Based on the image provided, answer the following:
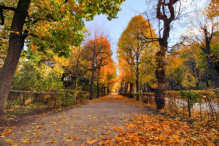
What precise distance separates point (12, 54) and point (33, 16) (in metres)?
2.19

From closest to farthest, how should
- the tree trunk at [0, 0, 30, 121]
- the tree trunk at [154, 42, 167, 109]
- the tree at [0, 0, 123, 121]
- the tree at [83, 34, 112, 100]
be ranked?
1. the tree trunk at [0, 0, 30, 121]
2. the tree at [0, 0, 123, 121]
3. the tree trunk at [154, 42, 167, 109]
4. the tree at [83, 34, 112, 100]

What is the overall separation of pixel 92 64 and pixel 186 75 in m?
27.7

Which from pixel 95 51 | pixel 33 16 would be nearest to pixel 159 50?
pixel 33 16

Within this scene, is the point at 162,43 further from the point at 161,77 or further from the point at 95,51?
the point at 95,51

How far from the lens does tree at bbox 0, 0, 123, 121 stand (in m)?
4.59

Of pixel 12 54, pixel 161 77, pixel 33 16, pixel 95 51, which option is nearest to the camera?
pixel 12 54

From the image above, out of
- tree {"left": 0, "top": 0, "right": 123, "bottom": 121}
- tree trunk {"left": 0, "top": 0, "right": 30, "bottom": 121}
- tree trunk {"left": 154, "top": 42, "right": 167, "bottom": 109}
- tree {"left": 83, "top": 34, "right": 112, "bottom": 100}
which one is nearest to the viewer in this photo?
tree trunk {"left": 0, "top": 0, "right": 30, "bottom": 121}

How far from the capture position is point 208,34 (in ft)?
61.1

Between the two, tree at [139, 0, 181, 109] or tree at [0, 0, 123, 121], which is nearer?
tree at [0, 0, 123, 121]

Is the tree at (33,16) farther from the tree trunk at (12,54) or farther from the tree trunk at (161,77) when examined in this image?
the tree trunk at (161,77)

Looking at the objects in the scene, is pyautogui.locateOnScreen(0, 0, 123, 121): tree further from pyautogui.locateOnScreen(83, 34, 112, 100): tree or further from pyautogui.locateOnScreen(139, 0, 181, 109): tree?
pyautogui.locateOnScreen(83, 34, 112, 100): tree

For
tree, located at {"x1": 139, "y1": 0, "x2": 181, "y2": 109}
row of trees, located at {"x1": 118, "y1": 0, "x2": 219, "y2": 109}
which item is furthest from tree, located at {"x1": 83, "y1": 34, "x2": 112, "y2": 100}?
tree, located at {"x1": 139, "y1": 0, "x2": 181, "y2": 109}

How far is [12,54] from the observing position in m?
4.68

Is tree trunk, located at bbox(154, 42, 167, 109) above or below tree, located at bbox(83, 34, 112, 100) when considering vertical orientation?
below
